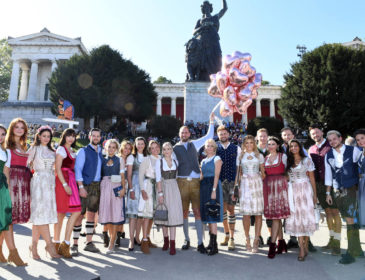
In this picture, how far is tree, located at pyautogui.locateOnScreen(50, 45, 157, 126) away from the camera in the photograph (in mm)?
29938

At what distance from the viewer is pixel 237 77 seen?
659 centimetres

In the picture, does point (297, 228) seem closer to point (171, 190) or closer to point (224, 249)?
point (224, 249)

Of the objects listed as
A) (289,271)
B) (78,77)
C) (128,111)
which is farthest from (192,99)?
(289,271)

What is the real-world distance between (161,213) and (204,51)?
18.7 m

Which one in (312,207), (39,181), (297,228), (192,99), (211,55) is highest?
(211,55)

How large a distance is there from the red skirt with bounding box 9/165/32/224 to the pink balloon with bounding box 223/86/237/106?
15.2 ft

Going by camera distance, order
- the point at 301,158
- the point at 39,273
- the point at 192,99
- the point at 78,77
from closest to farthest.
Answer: the point at 39,273, the point at 301,158, the point at 192,99, the point at 78,77

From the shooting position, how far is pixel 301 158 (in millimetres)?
5039

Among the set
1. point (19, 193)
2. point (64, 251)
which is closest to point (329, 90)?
point (64, 251)

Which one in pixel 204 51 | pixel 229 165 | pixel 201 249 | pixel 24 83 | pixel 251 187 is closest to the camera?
pixel 201 249

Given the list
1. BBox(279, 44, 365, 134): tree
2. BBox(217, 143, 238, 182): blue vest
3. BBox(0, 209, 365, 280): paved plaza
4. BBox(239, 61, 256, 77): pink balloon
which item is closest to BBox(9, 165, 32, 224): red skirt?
BBox(0, 209, 365, 280): paved plaza

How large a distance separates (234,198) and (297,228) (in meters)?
1.21

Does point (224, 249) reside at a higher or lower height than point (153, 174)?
lower

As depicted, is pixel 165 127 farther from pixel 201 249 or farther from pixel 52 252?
pixel 52 252
